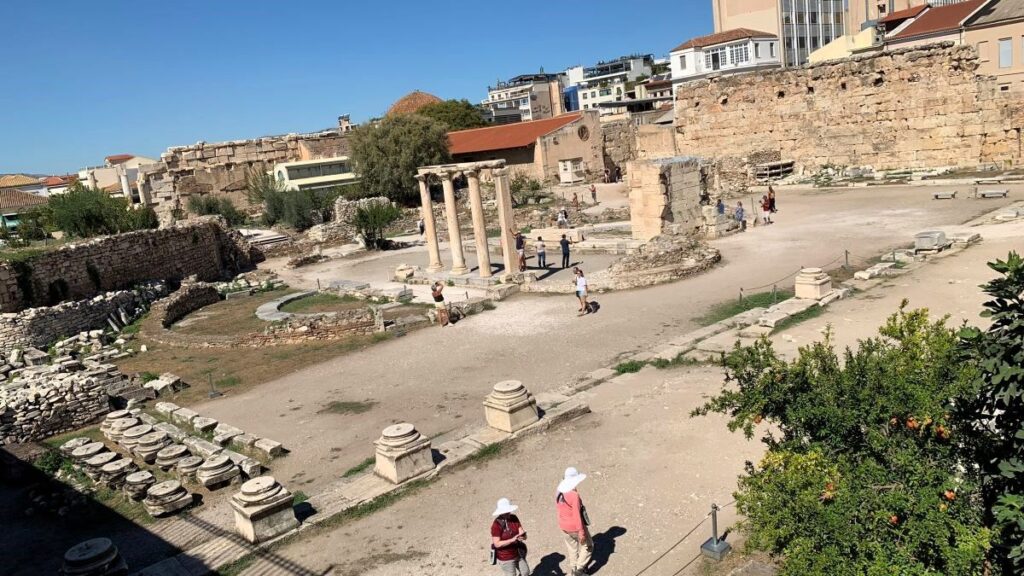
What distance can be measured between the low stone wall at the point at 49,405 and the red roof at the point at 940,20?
45749mm

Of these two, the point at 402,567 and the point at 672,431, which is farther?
the point at 672,431

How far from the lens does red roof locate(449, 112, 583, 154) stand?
46.5 metres

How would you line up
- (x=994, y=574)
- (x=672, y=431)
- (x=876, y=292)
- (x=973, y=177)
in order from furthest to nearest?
(x=973, y=177)
(x=876, y=292)
(x=672, y=431)
(x=994, y=574)

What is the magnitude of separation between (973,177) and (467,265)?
19720mm

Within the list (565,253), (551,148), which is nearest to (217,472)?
(565,253)

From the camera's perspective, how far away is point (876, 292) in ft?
50.4

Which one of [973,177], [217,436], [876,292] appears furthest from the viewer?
[973,177]

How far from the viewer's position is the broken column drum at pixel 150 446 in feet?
39.2

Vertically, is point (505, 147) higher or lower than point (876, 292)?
higher

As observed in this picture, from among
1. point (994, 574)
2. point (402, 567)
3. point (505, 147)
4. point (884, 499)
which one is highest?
point (505, 147)

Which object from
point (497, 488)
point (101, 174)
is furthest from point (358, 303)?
point (101, 174)

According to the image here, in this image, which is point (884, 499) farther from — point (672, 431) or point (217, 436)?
point (217, 436)

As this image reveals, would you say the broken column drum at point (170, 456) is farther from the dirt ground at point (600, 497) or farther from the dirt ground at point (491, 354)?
the dirt ground at point (600, 497)

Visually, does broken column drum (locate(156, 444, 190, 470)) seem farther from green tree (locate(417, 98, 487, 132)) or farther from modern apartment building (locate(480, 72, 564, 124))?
modern apartment building (locate(480, 72, 564, 124))
